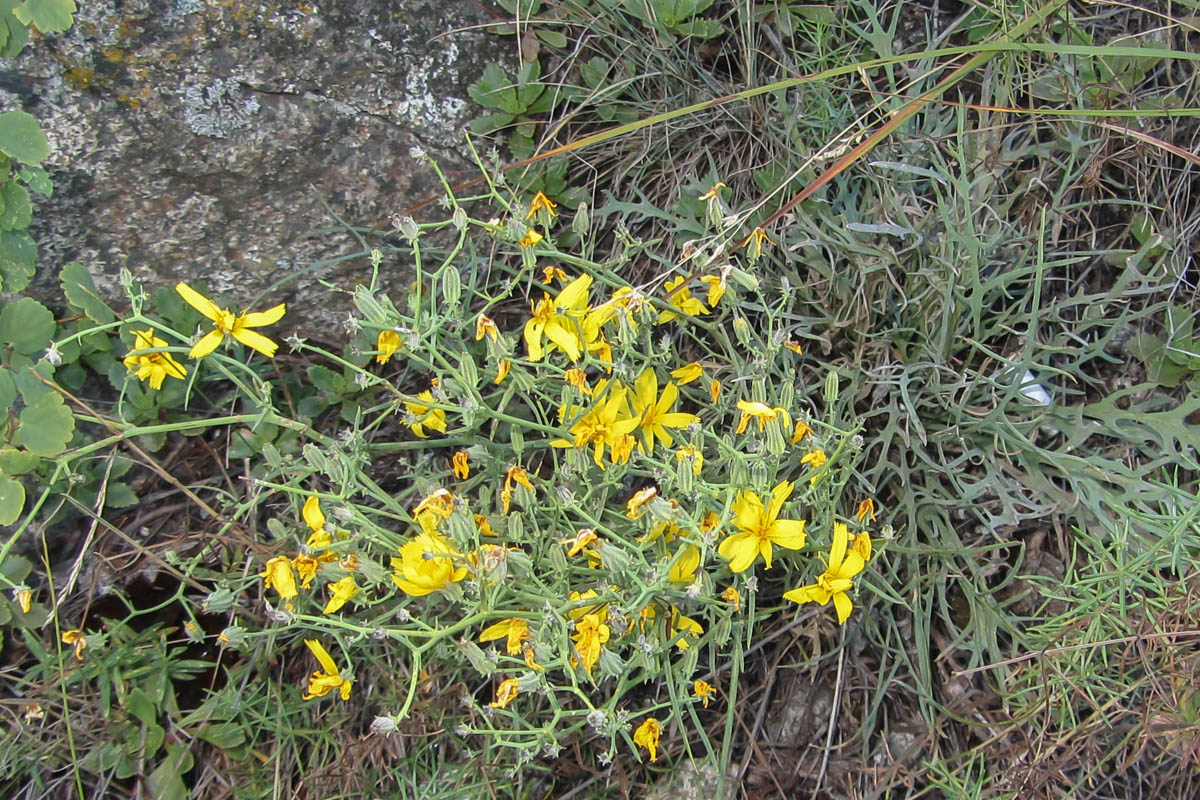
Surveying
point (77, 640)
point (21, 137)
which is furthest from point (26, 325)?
point (77, 640)

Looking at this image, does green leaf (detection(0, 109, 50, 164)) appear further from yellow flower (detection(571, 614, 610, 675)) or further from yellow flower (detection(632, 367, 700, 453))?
yellow flower (detection(571, 614, 610, 675))

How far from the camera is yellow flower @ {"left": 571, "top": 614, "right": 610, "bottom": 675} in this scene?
1.52 meters

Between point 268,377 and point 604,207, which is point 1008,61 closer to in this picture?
point 604,207

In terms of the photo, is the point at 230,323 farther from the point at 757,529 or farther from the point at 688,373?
the point at 757,529

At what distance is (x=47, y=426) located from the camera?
1.77 metres

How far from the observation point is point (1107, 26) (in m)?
2.11

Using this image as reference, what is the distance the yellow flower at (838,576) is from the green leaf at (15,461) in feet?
4.73

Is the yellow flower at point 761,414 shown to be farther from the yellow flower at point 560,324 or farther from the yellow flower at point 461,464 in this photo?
the yellow flower at point 461,464

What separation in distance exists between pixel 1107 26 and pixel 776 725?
5.64 ft

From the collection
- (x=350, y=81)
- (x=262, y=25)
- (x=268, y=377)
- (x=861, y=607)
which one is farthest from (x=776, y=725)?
(x=262, y=25)

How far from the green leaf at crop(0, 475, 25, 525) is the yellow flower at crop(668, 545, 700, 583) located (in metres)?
1.21

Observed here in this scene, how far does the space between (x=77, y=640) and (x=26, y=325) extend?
2.12 feet

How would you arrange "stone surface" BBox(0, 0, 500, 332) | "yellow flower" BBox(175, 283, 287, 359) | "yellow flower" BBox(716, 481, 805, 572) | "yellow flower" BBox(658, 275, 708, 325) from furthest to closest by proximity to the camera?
1. "stone surface" BBox(0, 0, 500, 332)
2. "yellow flower" BBox(658, 275, 708, 325)
3. "yellow flower" BBox(175, 283, 287, 359)
4. "yellow flower" BBox(716, 481, 805, 572)

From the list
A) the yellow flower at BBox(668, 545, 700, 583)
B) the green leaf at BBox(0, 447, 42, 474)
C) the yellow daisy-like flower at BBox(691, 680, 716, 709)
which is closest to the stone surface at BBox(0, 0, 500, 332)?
the green leaf at BBox(0, 447, 42, 474)
